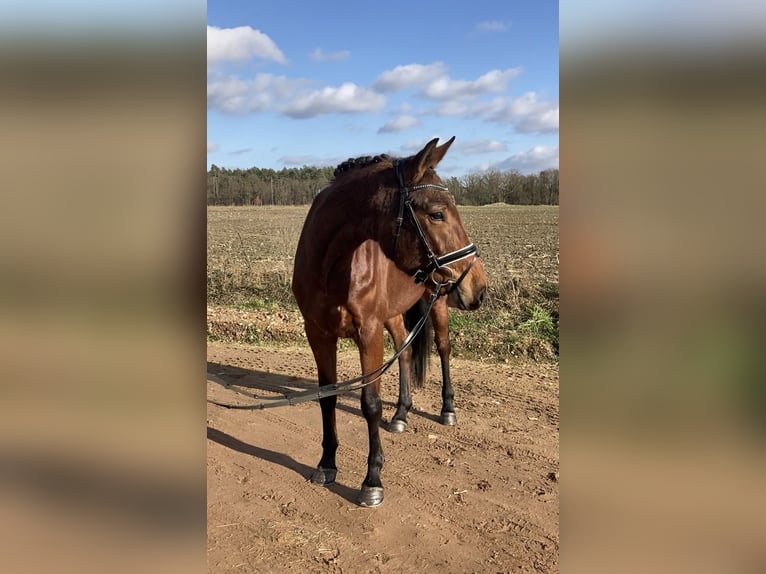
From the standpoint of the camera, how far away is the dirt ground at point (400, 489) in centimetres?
300

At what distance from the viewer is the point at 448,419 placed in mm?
5156

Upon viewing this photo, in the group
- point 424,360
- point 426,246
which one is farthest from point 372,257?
point 424,360

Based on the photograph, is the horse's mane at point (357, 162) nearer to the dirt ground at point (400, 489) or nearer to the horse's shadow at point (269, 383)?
the dirt ground at point (400, 489)

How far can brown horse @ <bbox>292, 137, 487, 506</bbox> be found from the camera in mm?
3242

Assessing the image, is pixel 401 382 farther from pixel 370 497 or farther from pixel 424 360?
pixel 370 497

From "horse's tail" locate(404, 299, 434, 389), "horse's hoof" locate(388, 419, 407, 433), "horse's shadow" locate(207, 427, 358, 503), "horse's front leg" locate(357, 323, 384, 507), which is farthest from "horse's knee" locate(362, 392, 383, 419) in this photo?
"horse's tail" locate(404, 299, 434, 389)

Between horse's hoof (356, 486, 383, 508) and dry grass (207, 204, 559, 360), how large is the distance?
2602 millimetres
